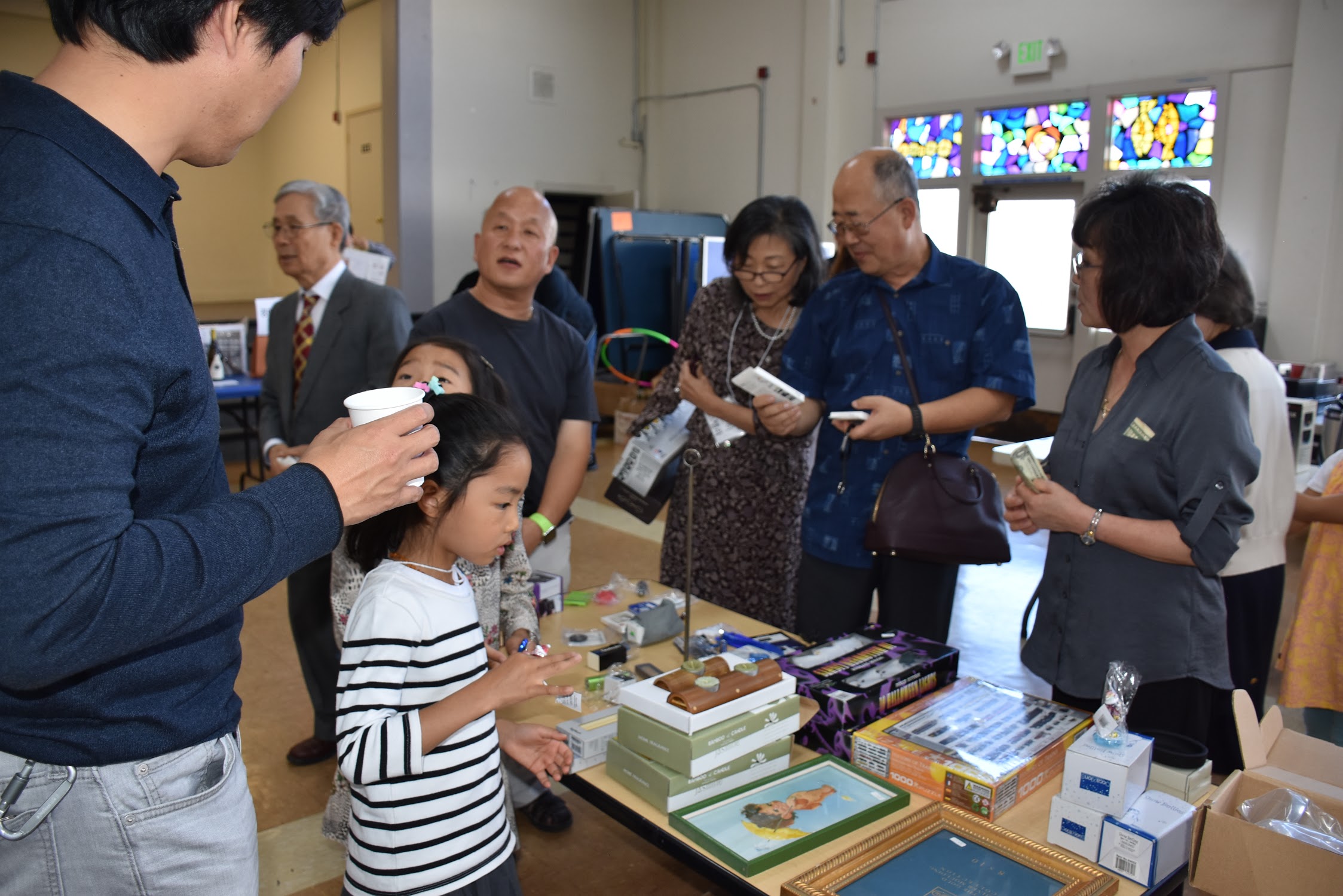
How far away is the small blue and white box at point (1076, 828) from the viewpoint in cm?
150

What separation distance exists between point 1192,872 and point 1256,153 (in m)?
7.08

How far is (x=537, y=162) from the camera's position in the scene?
10.4 m

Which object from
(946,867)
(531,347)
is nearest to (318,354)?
(531,347)

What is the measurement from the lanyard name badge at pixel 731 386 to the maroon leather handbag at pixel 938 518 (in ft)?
2.30

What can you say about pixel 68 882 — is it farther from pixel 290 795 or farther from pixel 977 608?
pixel 977 608

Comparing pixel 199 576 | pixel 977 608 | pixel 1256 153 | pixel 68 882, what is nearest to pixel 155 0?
pixel 199 576

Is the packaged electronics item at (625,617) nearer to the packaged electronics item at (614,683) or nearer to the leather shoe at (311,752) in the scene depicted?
the packaged electronics item at (614,683)

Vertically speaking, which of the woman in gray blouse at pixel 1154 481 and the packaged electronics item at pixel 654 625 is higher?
the woman in gray blouse at pixel 1154 481

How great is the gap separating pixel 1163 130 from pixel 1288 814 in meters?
7.23

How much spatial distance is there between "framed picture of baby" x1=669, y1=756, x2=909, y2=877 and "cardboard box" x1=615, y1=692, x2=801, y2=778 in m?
0.06

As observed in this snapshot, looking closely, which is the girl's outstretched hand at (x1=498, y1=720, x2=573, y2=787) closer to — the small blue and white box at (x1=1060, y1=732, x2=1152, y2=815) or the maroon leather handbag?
the small blue and white box at (x1=1060, y1=732, x2=1152, y2=815)

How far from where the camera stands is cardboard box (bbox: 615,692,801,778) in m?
1.65

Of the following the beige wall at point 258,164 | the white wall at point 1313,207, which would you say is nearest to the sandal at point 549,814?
the white wall at point 1313,207

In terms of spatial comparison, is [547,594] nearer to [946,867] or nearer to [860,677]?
[860,677]
